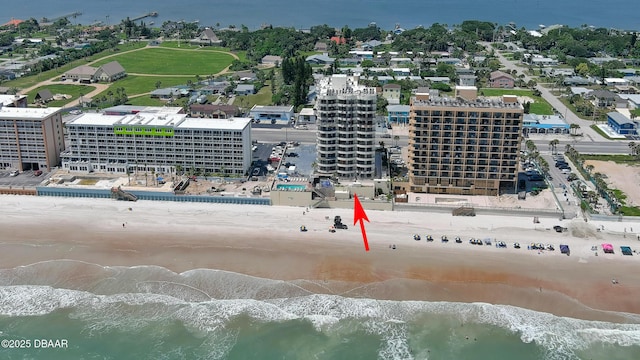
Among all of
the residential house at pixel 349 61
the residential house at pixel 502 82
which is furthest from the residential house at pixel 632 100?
the residential house at pixel 349 61

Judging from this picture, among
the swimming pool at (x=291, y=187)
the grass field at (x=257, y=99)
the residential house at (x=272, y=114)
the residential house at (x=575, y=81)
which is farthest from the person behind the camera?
the residential house at (x=575, y=81)

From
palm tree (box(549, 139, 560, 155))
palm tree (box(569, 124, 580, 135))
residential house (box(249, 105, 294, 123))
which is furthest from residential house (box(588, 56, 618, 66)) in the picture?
residential house (box(249, 105, 294, 123))

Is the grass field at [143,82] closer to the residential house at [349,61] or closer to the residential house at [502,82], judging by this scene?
the residential house at [349,61]

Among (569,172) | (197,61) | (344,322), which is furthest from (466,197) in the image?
(197,61)

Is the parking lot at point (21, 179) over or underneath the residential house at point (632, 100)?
underneath

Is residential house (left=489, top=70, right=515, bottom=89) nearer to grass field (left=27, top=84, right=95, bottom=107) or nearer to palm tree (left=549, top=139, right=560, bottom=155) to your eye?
palm tree (left=549, top=139, right=560, bottom=155)
